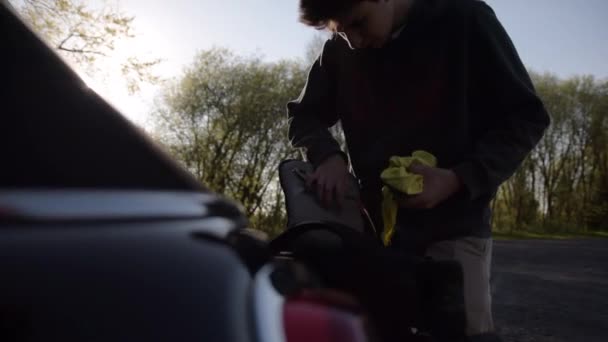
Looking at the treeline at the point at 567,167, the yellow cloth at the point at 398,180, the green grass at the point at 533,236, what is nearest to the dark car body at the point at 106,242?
the yellow cloth at the point at 398,180

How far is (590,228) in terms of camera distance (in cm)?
3550

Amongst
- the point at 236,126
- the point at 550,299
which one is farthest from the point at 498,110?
the point at 236,126

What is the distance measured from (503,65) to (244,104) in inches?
977

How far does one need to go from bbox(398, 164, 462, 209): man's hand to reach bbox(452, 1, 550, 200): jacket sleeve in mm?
93

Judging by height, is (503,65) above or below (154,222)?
above

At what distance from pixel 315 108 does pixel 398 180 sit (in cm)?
86

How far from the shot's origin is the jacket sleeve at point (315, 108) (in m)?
2.42

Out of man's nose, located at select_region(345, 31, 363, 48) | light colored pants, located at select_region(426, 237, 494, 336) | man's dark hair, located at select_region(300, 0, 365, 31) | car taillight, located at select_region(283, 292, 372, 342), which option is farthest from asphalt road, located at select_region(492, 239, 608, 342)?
car taillight, located at select_region(283, 292, 372, 342)

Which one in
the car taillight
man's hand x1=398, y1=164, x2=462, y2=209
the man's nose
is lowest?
the car taillight

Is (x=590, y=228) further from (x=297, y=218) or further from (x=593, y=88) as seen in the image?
(x=297, y=218)

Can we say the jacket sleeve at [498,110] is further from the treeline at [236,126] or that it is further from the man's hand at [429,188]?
the treeline at [236,126]

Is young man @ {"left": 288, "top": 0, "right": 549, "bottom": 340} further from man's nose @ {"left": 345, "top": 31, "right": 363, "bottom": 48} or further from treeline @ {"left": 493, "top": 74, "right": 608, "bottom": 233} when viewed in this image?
treeline @ {"left": 493, "top": 74, "right": 608, "bottom": 233}

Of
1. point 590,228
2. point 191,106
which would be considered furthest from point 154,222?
point 590,228

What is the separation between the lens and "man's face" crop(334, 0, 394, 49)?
190 centimetres
